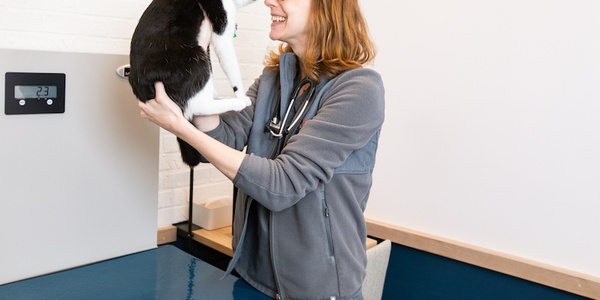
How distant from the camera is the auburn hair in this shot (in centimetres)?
141

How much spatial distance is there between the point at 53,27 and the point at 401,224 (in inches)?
53.0

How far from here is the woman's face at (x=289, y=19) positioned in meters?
1.43

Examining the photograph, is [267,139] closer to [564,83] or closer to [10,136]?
[10,136]

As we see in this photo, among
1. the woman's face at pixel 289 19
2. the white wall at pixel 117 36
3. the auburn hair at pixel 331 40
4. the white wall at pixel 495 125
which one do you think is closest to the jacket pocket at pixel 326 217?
the auburn hair at pixel 331 40

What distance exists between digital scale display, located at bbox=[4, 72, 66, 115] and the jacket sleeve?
2.05 ft

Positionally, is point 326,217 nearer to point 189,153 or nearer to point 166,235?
point 189,153

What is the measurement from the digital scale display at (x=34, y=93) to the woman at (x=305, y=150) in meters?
0.37

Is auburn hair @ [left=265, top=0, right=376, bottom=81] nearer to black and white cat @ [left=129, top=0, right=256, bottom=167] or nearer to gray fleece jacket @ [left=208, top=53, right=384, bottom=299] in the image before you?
gray fleece jacket @ [left=208, top=53, right=384, bottom=299]

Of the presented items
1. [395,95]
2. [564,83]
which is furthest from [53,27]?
[564,83]

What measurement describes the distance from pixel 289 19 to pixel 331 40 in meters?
0.11

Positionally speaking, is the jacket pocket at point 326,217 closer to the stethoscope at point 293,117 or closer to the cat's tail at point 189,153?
the stethoscope at point 293,117

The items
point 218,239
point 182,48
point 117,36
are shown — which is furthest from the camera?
point 218,239

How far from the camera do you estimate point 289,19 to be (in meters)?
1.43

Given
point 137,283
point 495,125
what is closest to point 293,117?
point 137,283
